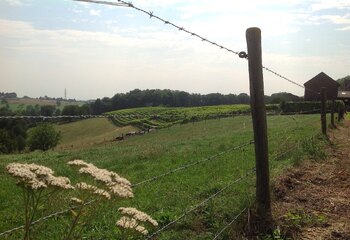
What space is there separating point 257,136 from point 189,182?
4133 millimetres

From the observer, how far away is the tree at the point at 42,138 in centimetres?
8812

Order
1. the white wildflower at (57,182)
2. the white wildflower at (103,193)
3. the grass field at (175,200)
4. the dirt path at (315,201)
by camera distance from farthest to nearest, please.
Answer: the dirt path at (315,201) < the grass field at (175,200) < the white wildflower at (103,193) < the white wildflower at (57,182)

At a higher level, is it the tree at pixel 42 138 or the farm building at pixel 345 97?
the farm building at pixel 345 97

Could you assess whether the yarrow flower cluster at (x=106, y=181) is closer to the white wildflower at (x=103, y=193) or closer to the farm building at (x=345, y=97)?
the white wildflower at (x=103, y=193)

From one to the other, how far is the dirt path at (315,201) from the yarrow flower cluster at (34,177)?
4.80m

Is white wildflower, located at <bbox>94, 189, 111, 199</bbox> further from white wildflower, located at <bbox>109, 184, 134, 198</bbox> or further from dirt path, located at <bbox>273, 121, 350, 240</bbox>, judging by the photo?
dirt path, located at <bbox>273, 121, 350, 240</bbox>

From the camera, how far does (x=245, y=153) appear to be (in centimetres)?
1541

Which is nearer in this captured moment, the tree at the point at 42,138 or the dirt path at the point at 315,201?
the dirt path at the point at 315,201

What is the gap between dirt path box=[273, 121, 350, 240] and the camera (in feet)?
21.5

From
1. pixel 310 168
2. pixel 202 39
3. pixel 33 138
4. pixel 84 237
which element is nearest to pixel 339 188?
pixel 310 168

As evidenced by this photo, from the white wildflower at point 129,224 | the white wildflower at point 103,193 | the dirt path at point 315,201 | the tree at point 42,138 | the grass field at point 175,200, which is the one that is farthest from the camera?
the tree at point 42,138

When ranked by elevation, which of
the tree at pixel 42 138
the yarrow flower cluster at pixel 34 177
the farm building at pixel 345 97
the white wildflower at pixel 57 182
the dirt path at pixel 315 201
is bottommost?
the tree at pixel 42 138

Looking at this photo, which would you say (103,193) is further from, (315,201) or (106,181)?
(315,201)

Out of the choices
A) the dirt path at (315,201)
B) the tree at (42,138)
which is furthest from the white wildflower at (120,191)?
the tree at (42,138)
